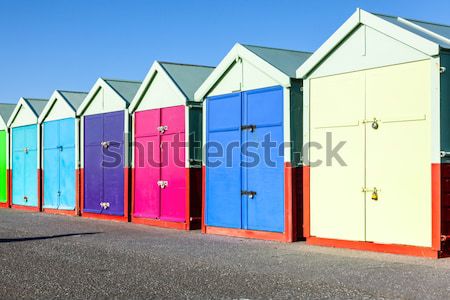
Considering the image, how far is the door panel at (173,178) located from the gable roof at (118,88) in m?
2.68

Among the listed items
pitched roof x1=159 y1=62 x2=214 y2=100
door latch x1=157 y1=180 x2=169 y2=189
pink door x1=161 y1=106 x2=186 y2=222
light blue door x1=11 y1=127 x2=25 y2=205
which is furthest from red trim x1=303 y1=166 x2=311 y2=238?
light blue door x1=11 y1=127 x2=25 y2=205

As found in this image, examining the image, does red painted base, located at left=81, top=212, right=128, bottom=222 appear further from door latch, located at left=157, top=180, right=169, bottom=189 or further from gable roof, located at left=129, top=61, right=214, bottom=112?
gable roof, located at left=129, top=61, right=214, bottom=112

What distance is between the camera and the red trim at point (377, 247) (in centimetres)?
1097

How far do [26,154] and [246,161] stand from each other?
13428mm

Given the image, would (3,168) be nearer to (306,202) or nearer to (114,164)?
(114,164)

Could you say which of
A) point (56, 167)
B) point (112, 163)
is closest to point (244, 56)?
point (112, 163)

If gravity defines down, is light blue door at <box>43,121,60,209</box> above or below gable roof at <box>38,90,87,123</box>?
below

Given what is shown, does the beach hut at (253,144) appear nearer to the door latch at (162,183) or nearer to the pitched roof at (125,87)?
the door latch at (162,183)

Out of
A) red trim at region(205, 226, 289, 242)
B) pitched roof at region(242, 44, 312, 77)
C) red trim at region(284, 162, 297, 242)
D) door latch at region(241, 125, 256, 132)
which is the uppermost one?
pitched roof at region(242, 44, 312, 77)

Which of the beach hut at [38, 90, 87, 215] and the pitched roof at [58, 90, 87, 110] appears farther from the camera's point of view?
the pitched roof at [58, 90, 87, 110]

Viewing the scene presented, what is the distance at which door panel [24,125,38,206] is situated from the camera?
25108mm

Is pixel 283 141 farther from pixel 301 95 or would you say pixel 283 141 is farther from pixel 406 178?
pixel 406 178

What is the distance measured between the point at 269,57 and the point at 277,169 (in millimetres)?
2543

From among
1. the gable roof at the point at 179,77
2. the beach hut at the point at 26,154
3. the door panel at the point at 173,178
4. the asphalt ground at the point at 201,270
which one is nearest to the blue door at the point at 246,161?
the asphalt ground at the point at 201,270
